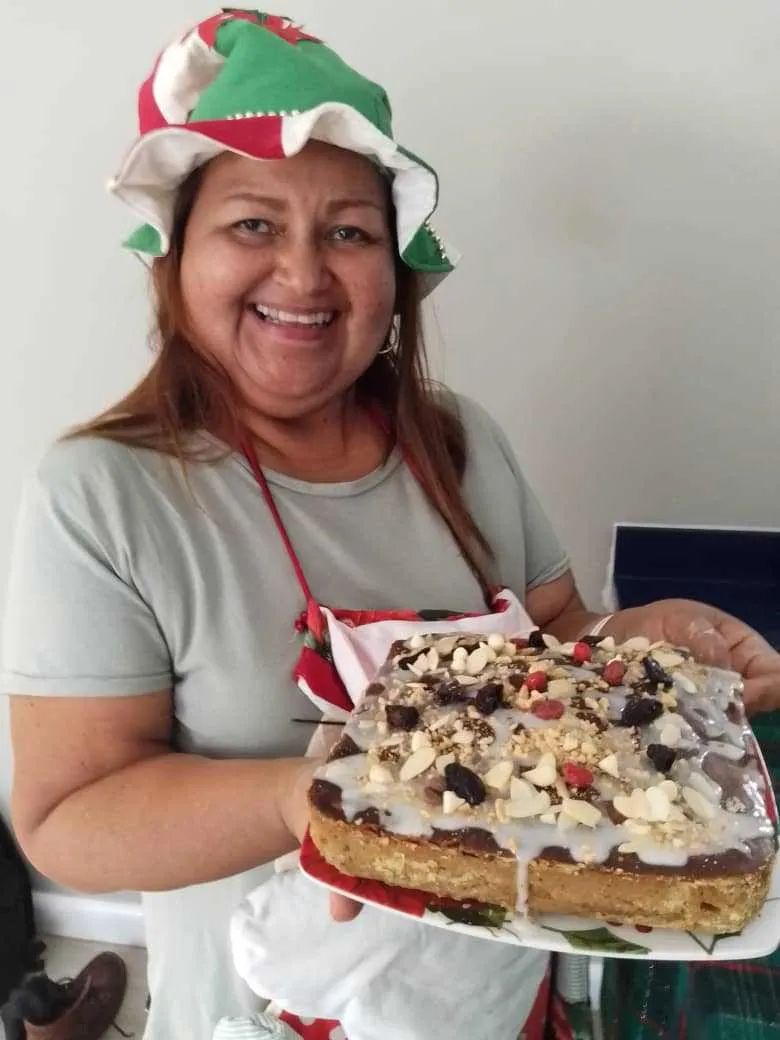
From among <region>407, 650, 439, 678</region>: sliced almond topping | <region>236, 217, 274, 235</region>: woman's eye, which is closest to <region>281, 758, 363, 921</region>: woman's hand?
Result: <region>407, 650, 439, 678</region>: sliced almond topping

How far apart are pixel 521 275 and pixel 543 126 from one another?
0.58 feet

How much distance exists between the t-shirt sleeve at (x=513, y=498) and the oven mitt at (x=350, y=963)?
42 centimetres

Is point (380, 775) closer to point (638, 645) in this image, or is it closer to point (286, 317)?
point (638, 645)

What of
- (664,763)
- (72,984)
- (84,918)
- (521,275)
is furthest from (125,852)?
(84,918)

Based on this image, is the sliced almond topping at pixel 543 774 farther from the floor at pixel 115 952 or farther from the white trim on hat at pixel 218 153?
the floor at pixel 115 952

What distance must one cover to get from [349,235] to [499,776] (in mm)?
494

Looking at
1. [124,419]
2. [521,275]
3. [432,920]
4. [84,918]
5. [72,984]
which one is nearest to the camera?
[432,920]

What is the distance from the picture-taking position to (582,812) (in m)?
0.52

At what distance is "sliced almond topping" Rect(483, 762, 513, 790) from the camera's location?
Answer: 1.77ft

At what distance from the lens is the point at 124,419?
774mm

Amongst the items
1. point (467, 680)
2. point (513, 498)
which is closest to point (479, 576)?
point (513, 498)

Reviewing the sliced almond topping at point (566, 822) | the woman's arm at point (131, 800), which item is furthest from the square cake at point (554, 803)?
the woman's arm at point (131, 800)

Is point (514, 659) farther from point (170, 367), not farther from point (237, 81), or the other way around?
point (237, 81)

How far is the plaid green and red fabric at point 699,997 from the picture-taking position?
69 cm
